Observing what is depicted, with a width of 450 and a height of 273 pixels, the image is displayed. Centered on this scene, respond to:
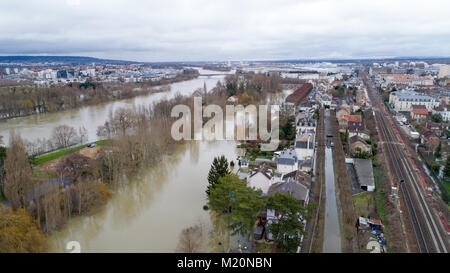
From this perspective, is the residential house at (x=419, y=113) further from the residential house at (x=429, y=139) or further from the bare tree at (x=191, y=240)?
the bare tree at (x=191, y=240)

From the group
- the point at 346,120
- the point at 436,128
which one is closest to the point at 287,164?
the point at 346,120

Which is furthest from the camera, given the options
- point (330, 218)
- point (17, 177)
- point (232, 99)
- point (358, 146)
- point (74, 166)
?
point (232, 99)

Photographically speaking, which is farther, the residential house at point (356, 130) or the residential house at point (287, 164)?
the residential house at point (356, 130)

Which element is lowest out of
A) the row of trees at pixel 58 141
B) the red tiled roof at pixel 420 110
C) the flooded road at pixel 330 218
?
the flooded road at pixel 330 218

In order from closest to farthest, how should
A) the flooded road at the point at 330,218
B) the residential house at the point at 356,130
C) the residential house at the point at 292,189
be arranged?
1. the flooded road at the point at 330,218
2. the residential house at the point at 292,189
3. the residential house at the point at 356,130

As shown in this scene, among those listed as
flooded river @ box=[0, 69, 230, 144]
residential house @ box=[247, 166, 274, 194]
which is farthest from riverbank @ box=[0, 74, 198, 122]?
residential house @ box=[247, 166, 274, 194]

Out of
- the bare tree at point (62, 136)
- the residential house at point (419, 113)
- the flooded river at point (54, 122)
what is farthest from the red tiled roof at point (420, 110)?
the bare tree at point (62, 136)

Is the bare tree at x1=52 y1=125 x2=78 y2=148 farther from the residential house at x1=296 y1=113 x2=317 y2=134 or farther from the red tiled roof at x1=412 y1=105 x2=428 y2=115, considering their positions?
the red tiled roof at x1=412 y1=105 x2=428 y2=115

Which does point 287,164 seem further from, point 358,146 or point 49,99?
point 49,99
